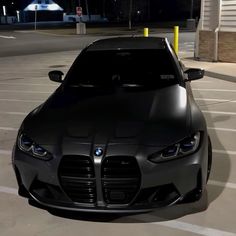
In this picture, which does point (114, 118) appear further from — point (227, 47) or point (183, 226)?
point (227, 47)

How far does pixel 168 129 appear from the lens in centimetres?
411

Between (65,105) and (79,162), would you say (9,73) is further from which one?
(79,162)

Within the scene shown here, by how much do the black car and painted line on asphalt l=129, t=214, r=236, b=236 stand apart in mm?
267

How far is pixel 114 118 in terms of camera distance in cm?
436

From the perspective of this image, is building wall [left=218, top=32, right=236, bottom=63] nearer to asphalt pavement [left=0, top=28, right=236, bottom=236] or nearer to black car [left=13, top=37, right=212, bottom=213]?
asphalt pavement [left=0, top=28, right=236, bottom=236]

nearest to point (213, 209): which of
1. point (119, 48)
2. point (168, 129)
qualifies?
point (168, 129)

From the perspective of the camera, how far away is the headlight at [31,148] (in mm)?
4062

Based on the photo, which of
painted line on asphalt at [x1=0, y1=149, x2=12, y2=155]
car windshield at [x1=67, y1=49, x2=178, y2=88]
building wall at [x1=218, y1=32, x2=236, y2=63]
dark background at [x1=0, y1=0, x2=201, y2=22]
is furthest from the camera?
dark background at [x1=0, y1=0, x2=201, y2=22]

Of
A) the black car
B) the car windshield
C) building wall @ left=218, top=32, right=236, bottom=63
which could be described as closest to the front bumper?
the black car

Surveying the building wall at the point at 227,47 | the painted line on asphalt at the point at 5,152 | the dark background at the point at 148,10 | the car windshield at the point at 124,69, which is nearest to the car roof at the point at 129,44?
the car windshield at the point at 124,69

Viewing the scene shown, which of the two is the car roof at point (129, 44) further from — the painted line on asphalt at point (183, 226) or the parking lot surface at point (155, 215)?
the painted line on asphalt at point (183, 226)

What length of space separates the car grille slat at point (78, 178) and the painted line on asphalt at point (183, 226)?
0.62 meters

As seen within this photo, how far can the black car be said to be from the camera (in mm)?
3879

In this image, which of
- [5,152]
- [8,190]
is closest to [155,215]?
[8,190]
